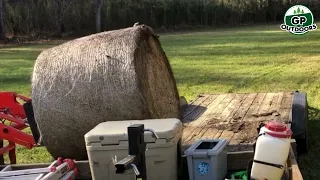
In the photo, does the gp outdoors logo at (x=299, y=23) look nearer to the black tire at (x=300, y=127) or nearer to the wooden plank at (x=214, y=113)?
the wooden plank at (x=214, y=113)

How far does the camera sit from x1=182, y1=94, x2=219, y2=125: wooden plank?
659 centimetres

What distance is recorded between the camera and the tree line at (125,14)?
108 ft

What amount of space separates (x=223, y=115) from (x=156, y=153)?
120 inches

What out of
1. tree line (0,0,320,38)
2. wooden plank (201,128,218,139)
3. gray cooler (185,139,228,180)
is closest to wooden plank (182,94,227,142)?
wooden plank (201,128,218,139)

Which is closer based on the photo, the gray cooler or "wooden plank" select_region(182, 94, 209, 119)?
the gray cooler

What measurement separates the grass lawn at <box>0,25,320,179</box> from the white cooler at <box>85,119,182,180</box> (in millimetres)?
1975

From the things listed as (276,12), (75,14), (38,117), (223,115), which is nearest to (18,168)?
(38,117)

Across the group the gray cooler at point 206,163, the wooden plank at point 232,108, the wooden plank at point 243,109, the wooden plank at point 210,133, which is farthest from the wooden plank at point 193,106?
the gray cooler at point 206,163

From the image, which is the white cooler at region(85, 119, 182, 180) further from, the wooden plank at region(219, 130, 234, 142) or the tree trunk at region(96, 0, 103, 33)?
the tree trunk at region(96, 0, 103, 33)

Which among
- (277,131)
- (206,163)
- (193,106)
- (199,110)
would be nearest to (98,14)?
(193,106)

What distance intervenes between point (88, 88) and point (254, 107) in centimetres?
286

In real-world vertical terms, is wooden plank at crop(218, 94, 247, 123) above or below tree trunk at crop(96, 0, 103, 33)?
above

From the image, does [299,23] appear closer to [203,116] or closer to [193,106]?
[193,106]

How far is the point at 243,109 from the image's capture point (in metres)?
7.01
